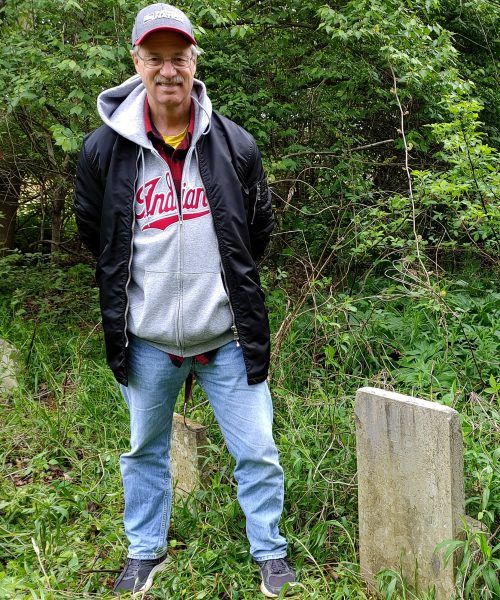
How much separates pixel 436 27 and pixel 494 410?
Answer: 9.52 ft

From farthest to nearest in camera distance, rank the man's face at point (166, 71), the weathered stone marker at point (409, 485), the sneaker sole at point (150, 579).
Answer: the sneaker sole at point (150, 579), the man's face at point (166, 71), the weathered stone marker at point (409, 485)

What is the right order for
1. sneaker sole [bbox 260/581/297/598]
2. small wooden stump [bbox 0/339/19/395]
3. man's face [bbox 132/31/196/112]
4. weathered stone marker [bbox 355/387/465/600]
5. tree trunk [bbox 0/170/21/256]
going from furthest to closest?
tree trunk [bbox 0/170/21/256], small wooden stump [bbox 0/339/19/395], sneaker sole [bbox 260/581/297/598], man's face [bbox 132/31/196/112], weathered stone marker [bbox 355/387/465/600]

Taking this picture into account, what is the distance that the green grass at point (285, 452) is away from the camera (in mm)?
2588

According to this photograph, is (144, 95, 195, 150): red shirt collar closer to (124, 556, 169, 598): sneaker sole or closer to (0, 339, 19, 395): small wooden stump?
(124, 556, 169, 598): sneaker sole

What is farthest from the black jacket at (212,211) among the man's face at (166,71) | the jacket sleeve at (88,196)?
the man's face at (166,71)

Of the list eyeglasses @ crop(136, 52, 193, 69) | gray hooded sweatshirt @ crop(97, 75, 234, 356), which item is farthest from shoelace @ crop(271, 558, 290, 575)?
eyeglasses @ crop(136, 52, 193, 69)

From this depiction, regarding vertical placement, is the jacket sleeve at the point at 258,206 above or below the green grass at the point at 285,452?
above

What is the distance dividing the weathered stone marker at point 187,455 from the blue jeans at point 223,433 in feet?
1.35

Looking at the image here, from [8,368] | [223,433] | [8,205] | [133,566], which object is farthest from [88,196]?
[8,205]

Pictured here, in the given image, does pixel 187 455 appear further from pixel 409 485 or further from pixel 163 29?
pixel 163 29

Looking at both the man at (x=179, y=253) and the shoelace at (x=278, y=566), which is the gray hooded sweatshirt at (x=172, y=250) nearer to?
the man at (x=179, y=253)

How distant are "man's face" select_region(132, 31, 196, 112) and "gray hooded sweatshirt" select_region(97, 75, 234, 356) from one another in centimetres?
11

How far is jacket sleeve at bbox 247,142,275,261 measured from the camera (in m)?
2.49

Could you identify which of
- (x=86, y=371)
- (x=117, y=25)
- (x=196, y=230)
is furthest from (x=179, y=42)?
(x=86, y=371)
